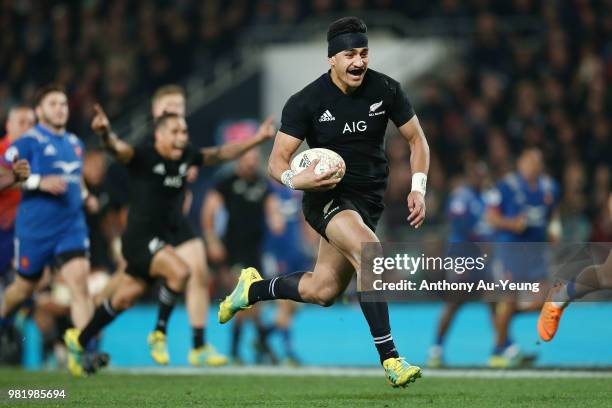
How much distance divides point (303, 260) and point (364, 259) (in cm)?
807

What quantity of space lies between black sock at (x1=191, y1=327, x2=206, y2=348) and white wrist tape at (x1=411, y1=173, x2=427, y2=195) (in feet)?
11.4

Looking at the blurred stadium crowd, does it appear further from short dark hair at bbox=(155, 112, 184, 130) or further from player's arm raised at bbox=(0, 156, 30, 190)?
player's arm raised at bbox=(0, 156, 30, 190)

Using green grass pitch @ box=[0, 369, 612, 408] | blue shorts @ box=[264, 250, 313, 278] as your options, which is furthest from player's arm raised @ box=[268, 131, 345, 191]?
blue shorts @ box=[264, 250, 313, 278]

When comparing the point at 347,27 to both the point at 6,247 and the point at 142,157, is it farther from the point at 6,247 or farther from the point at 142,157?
the point at 6,247

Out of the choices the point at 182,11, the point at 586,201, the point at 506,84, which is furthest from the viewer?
the point at 182,11

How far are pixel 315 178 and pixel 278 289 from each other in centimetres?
108

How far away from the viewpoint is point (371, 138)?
830 cm

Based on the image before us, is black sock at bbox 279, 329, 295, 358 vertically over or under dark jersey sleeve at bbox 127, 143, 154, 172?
under

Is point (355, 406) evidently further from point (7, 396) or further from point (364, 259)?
point (7, 396)

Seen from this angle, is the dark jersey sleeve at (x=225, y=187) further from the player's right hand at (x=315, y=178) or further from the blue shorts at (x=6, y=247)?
the player's right hand at (x=315, y=178)

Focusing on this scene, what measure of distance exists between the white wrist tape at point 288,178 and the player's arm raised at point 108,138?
2.29 meters

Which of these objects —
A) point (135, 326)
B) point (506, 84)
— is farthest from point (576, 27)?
point (135, 326)

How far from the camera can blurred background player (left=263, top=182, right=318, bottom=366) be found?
14.1 m

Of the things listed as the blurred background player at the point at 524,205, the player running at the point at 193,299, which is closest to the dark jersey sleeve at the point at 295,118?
the player running at the point at 193,299
